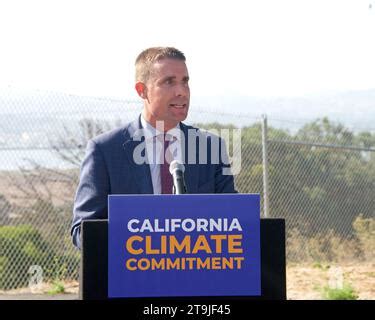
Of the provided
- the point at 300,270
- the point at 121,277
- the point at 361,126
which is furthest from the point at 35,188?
the point at 121,277

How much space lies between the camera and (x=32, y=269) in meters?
11.6

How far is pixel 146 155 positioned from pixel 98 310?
3.16 ft

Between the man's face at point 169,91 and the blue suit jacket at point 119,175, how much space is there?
6.6 inches

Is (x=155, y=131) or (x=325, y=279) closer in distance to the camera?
(x=155, y=131)

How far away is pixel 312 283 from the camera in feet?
39.4

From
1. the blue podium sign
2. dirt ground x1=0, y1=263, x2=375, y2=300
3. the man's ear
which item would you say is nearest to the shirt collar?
the man's ear

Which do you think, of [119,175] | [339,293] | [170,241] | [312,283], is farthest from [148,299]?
[312,283]

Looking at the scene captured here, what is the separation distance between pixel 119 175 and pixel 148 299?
76 cm

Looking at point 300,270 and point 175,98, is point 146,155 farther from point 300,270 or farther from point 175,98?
point 300,270

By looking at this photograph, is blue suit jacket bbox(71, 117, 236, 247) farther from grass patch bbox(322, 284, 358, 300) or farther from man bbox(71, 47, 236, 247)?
grass patch bbox(322, 284, 358, 300)

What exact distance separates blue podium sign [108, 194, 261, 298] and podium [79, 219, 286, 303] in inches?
1.0

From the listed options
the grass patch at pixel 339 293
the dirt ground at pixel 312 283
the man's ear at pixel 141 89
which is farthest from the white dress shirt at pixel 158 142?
the grass patch at pixel 339 293

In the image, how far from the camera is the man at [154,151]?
428 centimetres

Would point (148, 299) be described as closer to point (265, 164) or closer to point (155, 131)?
point (155, 131)
